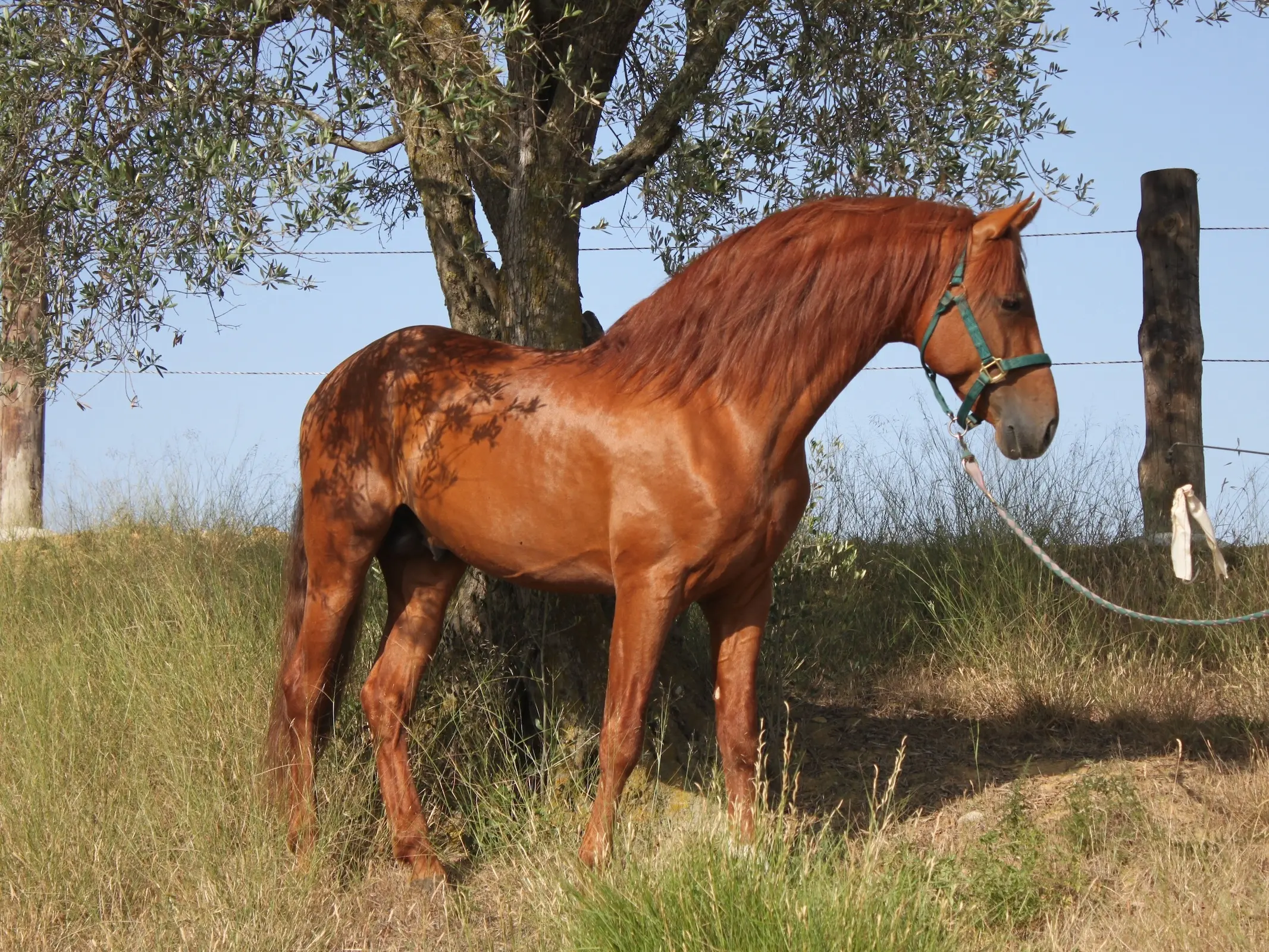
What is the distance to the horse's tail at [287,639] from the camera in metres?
4.45

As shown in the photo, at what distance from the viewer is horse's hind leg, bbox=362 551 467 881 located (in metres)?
4.32

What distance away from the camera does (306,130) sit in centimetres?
396

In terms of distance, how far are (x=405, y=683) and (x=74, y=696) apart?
156cm

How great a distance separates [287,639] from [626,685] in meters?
1.67

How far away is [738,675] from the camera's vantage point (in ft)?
13.2

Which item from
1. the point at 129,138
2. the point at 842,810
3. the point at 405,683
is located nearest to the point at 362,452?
the point at 405,683

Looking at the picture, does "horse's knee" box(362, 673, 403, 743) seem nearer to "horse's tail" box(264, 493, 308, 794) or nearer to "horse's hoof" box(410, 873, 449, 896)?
"horse's tail" box(264, 493, 308, 794)

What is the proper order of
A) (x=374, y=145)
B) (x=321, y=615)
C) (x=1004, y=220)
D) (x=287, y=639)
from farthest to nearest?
(x=374, y=145)
(x=287, y=639)
(x=321, y=615)
(x=1004, y=220)

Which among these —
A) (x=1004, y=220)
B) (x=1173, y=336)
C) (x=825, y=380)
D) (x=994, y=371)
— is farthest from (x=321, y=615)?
(x=1173, y=336)

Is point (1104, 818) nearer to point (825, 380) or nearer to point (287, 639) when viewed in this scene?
point (825, 380)

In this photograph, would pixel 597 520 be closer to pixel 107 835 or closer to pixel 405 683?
pixel 405 683

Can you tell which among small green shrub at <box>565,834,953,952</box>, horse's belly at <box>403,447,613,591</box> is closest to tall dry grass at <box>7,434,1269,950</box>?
small green shrub at <box>565,834,953,952</box>

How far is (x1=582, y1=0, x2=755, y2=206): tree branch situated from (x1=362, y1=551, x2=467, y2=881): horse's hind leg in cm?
183

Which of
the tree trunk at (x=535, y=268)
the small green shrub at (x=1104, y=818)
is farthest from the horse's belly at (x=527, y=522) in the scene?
the small green shrub at (x=1104, y=818)
